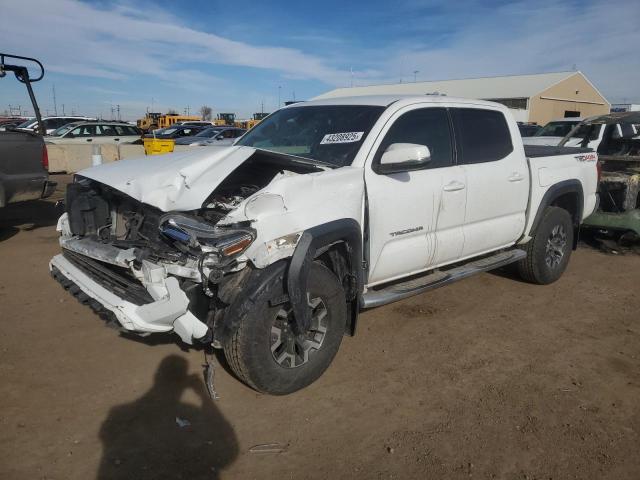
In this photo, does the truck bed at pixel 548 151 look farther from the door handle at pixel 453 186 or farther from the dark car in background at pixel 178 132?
the dark car in background at pixel 178 132

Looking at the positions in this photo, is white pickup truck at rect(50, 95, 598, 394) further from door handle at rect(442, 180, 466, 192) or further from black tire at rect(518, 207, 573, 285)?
black tire at rect(518, 207, 573, 285)

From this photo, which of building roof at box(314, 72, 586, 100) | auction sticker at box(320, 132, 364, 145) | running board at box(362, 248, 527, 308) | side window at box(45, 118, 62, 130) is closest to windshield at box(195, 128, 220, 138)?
side window at box(45, 118, 62, 130)

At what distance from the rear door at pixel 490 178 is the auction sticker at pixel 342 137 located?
3.38ft

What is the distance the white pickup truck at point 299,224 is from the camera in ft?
9.65

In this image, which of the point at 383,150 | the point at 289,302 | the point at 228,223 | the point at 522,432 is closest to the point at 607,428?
the point at 522,432

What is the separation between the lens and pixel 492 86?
4838 cm

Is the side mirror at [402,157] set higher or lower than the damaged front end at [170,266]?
higher

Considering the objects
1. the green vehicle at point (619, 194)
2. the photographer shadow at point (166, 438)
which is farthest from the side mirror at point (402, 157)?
the green vehicle at point (619, 194)

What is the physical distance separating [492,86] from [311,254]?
50396 millimetres

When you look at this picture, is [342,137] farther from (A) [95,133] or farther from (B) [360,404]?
(A) [95,133]

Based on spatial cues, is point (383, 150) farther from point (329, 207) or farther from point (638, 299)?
point (638, 299)

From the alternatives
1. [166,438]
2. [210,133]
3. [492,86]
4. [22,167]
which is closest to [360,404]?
[166,438]

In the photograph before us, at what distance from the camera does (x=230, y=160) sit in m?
3.39

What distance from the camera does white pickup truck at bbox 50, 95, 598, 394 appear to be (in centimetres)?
294
